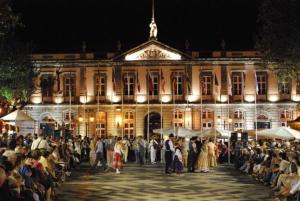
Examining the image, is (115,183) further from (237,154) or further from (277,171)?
(237,154)

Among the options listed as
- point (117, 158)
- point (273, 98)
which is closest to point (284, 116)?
point (273, 98)

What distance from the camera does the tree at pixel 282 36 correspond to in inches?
892

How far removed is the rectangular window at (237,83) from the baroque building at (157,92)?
3.4 inches

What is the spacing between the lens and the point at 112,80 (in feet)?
152

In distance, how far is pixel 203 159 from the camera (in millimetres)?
24219

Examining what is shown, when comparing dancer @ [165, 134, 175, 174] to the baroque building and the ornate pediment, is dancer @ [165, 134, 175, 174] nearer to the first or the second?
the baroque building

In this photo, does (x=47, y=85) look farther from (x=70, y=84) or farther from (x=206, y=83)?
(x=206, y=83)

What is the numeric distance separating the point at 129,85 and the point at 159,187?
96.3 ft

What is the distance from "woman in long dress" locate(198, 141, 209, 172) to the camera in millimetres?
24219

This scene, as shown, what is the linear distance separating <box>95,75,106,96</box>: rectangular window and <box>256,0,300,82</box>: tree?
22394mm

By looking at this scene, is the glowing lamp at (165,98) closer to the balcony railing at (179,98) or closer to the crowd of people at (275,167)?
the balcony railing at (179,98)

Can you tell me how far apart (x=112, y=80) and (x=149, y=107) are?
12.9 feet

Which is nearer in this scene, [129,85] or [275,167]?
[275,167]

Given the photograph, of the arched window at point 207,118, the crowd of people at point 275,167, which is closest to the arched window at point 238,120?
the arched window at point 207,118
